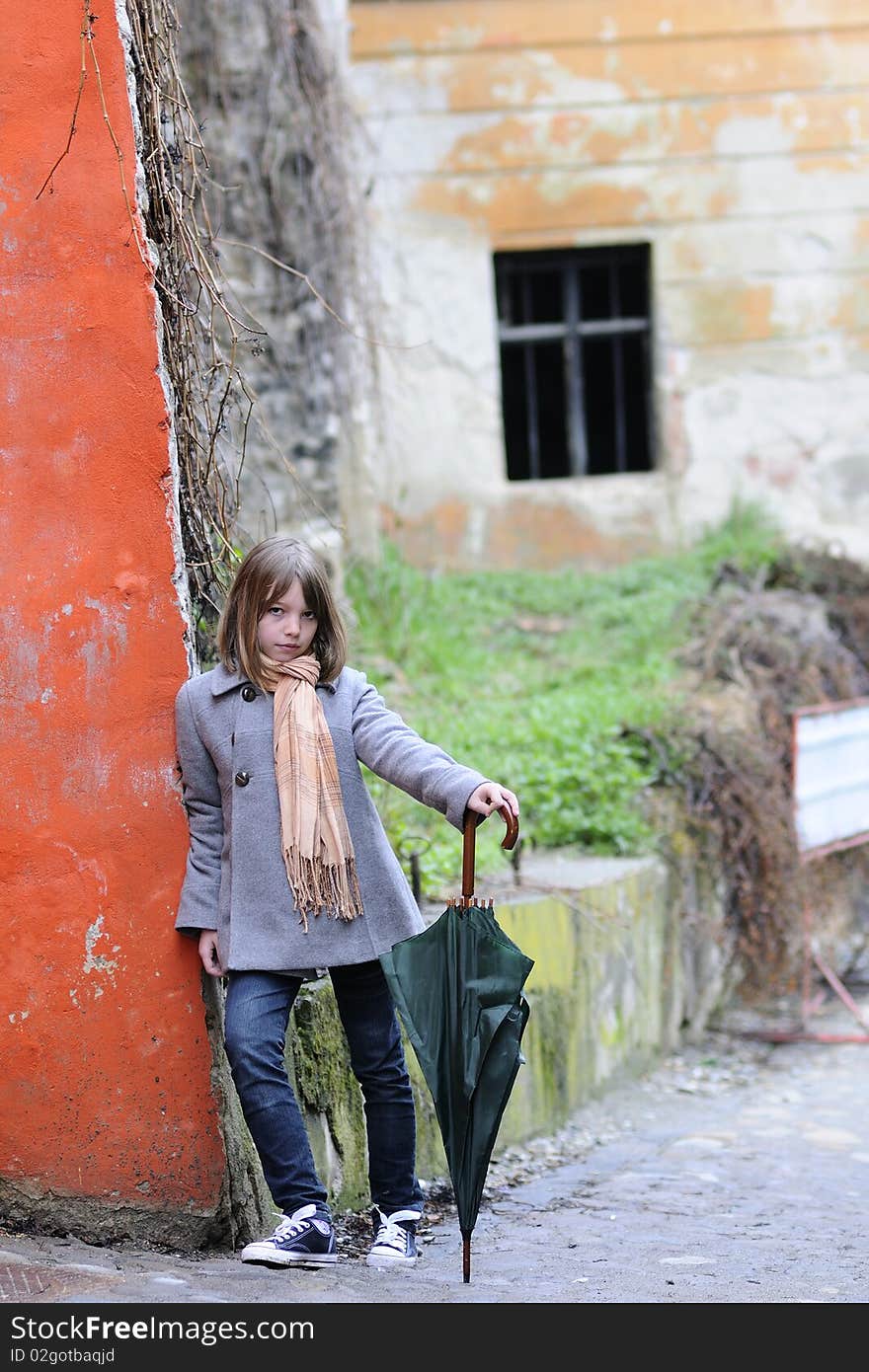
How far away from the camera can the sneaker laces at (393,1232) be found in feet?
10.8

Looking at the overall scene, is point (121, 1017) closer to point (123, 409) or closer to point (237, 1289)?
point (237, 1289)

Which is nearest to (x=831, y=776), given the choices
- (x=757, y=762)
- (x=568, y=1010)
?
(x=757, y=762)

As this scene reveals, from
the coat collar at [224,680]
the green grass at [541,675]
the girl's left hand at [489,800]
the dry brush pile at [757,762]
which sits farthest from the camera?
the dry brush pile at [757,762]

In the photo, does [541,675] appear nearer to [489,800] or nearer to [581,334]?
[581,334]

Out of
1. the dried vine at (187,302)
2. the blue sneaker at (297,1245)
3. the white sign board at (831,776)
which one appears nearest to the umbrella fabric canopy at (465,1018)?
the blue sneaker at (297,1245)

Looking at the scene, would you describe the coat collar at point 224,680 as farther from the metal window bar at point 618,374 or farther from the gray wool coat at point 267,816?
the metal window bar at point 618,374

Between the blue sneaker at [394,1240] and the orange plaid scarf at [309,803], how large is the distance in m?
0.69

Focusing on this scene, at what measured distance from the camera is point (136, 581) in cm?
330

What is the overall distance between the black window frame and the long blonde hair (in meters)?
8.01

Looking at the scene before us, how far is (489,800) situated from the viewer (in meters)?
3.06

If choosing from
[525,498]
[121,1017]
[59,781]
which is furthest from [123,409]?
[525,498]

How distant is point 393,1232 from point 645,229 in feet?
28.7

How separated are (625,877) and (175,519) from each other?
3086 mm

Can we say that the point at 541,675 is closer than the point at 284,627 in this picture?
No
